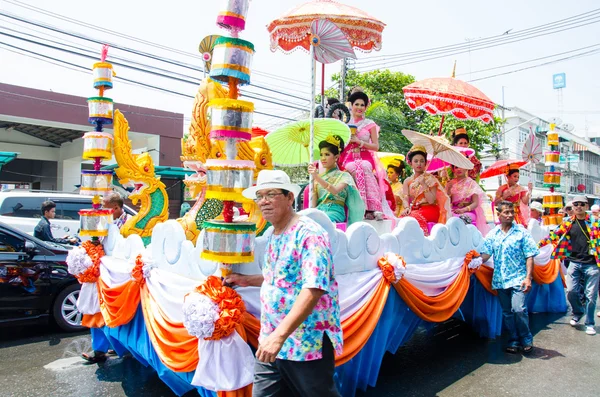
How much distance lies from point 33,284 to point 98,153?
85.9 inches

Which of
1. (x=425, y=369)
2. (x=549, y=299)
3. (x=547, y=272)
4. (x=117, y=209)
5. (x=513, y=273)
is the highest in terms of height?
(x=117, y=209)

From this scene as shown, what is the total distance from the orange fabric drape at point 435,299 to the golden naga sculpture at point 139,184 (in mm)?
2511

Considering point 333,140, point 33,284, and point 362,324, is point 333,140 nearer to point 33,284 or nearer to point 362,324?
point 362,324

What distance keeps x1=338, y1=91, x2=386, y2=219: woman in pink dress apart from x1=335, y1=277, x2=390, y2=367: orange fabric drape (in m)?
1.32

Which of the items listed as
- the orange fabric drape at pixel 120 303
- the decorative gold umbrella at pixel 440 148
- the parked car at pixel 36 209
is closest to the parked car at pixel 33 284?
the orange fabric drape at pixel 120 303

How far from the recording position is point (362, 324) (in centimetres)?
335

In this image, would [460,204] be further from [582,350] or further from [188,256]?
[188,256]

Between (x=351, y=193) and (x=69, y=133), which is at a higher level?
(x=69, y=133)

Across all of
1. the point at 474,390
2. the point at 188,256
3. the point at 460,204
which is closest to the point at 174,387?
the point at 188,256

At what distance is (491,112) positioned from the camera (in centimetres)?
649

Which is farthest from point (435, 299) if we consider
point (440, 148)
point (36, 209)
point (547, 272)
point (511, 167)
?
point (36, 209)

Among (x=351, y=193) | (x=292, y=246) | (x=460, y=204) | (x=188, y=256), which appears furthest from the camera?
(x=460, y=204)

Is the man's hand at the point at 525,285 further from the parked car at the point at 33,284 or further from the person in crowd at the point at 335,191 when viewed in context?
the parked car at the point at 33,284

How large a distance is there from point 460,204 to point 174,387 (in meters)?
4.08
